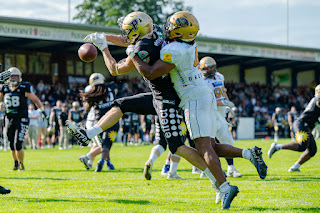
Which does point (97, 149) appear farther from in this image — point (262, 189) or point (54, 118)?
point (54, 118)

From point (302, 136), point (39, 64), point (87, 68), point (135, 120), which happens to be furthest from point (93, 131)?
point (87, 68)

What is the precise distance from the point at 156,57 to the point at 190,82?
1.56 ft

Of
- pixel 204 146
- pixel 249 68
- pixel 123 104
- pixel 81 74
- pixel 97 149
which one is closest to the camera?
pixel 204 146

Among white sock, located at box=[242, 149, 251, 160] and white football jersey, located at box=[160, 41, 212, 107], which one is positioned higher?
white football jersey, located at box=[160, 41, 212, 107]

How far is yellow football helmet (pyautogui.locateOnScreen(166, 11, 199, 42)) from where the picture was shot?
5141 millimetres

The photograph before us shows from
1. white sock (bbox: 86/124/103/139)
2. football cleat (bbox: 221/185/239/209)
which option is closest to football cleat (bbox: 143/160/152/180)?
white sock (bbox: 86/124/103/139)

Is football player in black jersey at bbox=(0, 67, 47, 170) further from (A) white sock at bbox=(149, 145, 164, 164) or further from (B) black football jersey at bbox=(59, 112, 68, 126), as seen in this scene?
(B) black football jersey at bbox=(59, 112, 68, 126)

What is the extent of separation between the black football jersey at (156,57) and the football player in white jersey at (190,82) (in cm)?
9

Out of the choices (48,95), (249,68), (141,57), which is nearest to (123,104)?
(141,57)

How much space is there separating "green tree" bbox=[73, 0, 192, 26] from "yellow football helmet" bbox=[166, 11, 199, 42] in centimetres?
4006

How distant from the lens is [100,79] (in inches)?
382

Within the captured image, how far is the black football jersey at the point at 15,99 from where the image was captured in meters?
9.66

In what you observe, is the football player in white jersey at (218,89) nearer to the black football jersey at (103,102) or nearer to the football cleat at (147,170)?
the football cleat at (147,170)

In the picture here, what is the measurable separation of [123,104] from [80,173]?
364cm
